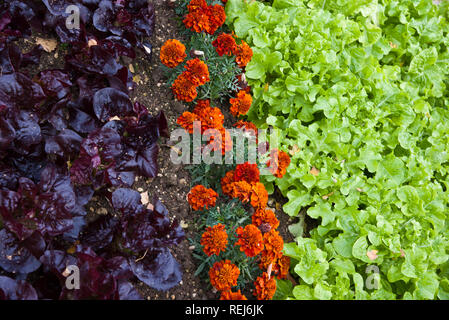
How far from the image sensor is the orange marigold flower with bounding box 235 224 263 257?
2.19m

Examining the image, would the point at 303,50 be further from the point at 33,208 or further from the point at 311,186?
the point at 33,208

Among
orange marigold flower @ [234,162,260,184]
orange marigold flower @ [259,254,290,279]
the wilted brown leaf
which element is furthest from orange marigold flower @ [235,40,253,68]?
orange marigold flower @ [259,254,290,279]

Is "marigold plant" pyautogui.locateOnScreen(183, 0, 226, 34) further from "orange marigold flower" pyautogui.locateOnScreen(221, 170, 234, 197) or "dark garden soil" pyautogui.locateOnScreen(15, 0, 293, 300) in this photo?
"orange marigold flower" pyautogui.locateOnScreen(221, 170, 234, 197)

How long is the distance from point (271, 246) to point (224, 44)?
1.39m

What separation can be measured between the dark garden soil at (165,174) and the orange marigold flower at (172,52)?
0.29 meters

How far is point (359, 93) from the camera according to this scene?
10.7 feet

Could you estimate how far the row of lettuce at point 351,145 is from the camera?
8.80 ft

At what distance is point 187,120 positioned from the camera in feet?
7.98

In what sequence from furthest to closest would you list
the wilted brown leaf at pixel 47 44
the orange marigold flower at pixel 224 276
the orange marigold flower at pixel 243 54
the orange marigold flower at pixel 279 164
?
the orange marigold flower at pixel 243 54 → the orange marigold flower at pixel 279 164 → the wilted brown leaf at pixel 47 44 → the orange marigold flower at pixel 224 276

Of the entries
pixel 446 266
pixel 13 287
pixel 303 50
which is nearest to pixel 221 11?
pixel 303 50

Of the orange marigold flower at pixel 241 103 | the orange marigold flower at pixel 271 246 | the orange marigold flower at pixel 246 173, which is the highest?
the orange marigold flower at pixel 241 103

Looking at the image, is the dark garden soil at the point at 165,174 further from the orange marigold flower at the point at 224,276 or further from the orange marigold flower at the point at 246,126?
the orange marigold flower at the point at 246,126

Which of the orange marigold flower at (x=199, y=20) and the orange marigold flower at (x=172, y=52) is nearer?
the orange marigold flower at (x=172, y=52)

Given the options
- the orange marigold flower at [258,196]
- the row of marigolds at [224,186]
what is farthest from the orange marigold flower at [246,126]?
the orange marigold flower at [258,196]
